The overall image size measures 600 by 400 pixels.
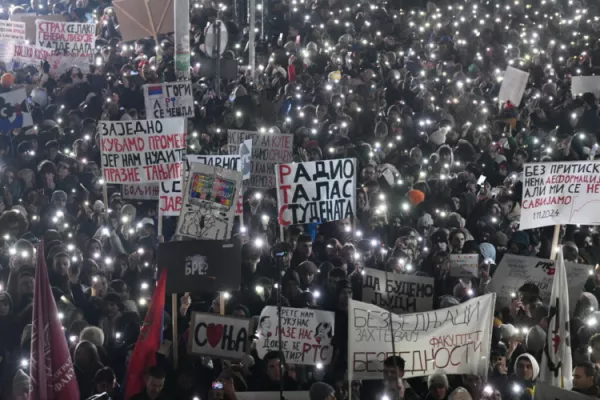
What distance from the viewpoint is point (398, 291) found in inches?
368

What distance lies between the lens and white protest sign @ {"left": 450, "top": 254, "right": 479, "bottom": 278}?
10281 mm

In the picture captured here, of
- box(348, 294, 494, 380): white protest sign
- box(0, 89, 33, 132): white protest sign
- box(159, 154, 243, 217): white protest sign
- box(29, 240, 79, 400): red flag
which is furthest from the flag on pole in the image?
box(0, 89, 33, 132): white protest sign

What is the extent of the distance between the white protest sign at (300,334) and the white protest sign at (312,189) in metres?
2.32

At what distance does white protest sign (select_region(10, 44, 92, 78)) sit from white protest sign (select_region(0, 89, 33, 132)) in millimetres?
5056

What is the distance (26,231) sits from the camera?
11258mm

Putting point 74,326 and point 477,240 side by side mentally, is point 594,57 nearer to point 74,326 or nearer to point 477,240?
point 477,240

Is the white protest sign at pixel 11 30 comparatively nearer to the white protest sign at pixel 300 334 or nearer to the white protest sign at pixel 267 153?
the white protest sign at pixel 267 153

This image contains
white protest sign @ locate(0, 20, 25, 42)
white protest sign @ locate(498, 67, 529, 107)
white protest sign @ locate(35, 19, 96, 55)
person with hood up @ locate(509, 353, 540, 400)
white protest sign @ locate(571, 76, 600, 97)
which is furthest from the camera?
white protest sign @ locate(35, 19, 96, 55)

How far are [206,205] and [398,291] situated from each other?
209cm

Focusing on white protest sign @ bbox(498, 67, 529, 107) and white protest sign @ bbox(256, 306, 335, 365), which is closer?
white protest sign @ bbox(256, 306, 335, 365)

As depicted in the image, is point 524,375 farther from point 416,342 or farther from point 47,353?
point 47,353

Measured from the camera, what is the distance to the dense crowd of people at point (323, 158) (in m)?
8.17

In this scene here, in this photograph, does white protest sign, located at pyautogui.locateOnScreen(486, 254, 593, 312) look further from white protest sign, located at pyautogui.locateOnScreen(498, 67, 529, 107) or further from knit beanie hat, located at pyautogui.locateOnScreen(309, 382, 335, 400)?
white protest sign, located at pyautogui.locateOnScreen(498, 67, 529, 107)

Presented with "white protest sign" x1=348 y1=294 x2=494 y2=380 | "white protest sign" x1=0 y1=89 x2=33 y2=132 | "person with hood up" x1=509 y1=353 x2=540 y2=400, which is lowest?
"person with hood up" x1=509 y1=353 x2=540 y2=400
